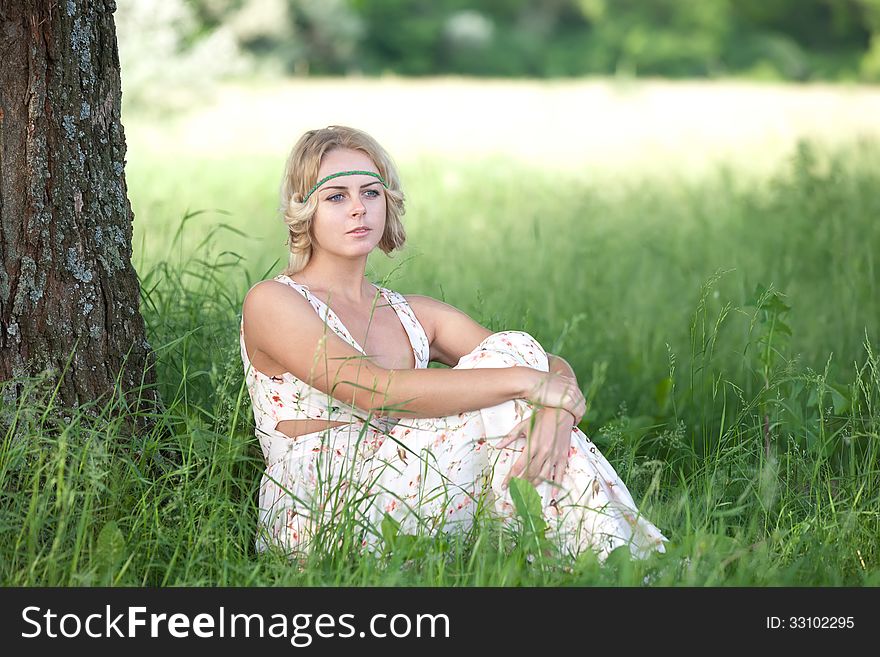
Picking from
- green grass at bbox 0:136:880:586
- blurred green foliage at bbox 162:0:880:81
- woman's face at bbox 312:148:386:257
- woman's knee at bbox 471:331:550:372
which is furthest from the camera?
blurred green foliage at bbox 162:0:880:81

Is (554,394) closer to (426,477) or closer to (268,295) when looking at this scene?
(426,477)

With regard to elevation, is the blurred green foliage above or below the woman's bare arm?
above

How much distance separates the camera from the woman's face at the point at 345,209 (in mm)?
2824

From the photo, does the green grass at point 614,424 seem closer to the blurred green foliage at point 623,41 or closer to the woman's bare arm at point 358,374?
the woman's bare arm at point 358,374

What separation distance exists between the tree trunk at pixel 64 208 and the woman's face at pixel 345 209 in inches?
20.5

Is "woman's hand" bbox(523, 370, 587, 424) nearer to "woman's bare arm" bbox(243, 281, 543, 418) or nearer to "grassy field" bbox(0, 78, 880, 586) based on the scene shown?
"woman's bare arm" bbox(243, 281, 543, 418)

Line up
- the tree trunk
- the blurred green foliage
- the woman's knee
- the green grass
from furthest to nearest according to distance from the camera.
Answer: the blurred green foliage → the woman's knee → the tree trunk → the green grass

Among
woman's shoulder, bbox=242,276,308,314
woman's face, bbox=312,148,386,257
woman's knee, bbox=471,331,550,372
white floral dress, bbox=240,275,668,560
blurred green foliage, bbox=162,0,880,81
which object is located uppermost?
blurred green foliage, bbox=162,0,880,81

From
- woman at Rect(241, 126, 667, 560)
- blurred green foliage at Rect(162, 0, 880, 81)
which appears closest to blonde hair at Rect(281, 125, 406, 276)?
woman at Rect(241, 126, 667, 560)

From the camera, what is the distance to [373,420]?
2.76m

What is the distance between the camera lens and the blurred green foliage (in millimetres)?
29906

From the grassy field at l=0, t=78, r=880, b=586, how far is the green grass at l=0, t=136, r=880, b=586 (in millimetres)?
11
